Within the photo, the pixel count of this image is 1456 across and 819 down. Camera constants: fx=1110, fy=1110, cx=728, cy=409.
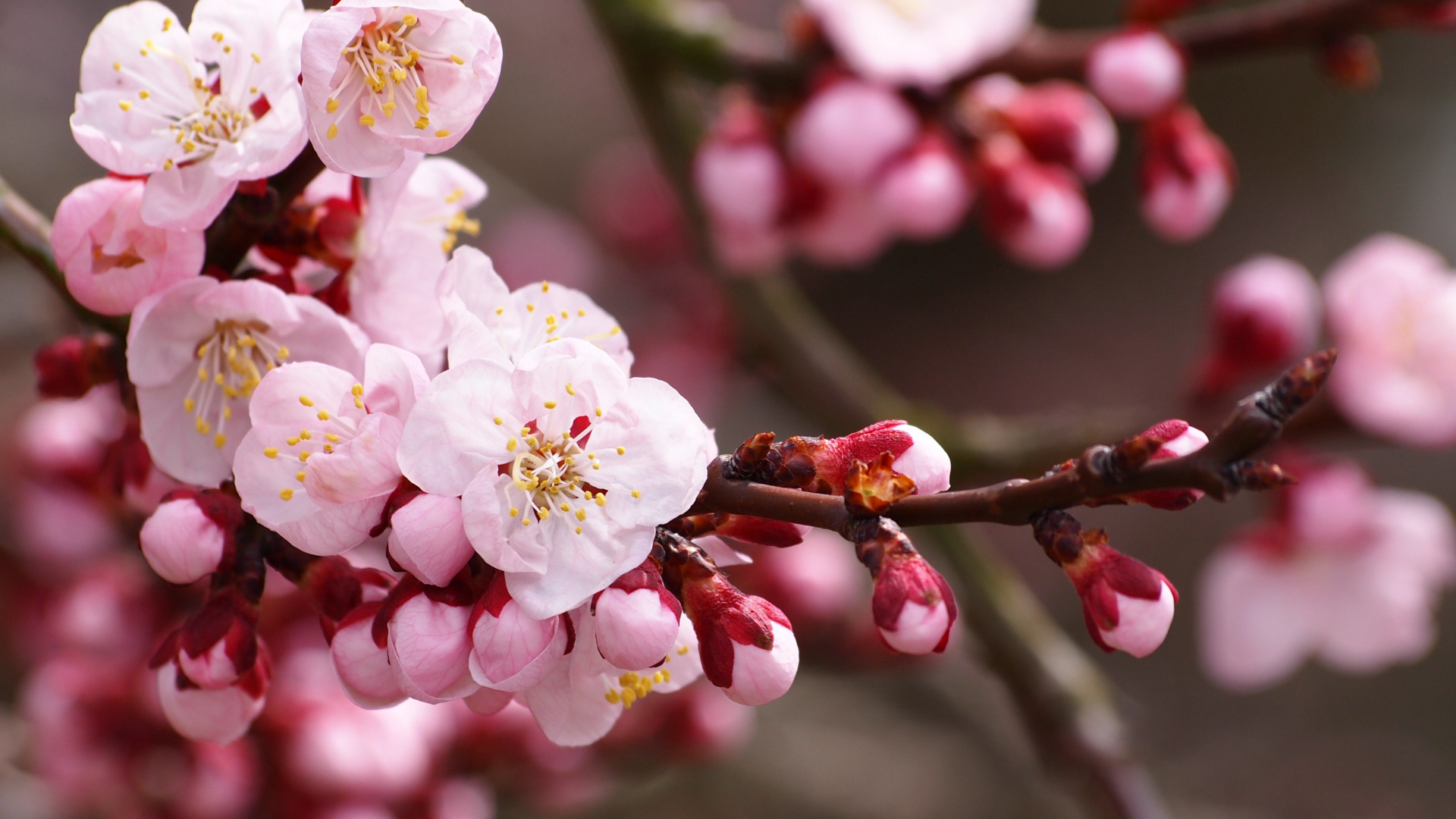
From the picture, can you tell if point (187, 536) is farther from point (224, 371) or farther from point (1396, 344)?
point (1396, 344)

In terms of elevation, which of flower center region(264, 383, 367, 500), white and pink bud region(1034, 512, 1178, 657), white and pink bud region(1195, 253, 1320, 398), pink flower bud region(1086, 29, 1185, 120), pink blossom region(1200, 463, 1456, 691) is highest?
pink flower bud region(1086, 29, 1185, 120)

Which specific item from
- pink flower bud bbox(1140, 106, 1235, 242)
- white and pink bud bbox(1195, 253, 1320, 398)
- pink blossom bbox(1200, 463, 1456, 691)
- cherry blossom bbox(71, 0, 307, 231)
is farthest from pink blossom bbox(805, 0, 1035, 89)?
cherry blossom bbox(71, 0, 307, 231)

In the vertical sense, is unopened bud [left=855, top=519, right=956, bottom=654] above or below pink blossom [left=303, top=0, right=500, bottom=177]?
below

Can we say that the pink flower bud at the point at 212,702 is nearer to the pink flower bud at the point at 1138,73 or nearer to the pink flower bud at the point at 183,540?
the pink flower bud at the point at 183,540

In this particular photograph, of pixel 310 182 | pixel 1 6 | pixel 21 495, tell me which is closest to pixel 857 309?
pixel 1 6

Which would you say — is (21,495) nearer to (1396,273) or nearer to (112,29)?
(112,29)

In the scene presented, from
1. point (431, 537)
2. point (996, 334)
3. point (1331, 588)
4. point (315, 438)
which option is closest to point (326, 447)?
point (315, 438)

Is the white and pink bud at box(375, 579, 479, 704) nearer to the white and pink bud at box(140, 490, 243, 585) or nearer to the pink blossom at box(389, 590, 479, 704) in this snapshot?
the pink blossom at box(389, 590, 479, 704)
